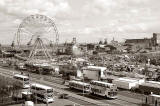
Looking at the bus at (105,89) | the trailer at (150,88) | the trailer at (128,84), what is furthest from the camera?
the trailer at (128,84)

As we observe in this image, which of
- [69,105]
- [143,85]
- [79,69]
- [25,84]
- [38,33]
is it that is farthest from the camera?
[38,33]

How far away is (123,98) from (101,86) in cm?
391

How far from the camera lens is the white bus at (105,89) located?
36.2 metres

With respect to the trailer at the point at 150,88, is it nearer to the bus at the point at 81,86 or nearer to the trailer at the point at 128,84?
the trailer at the point at 128,84

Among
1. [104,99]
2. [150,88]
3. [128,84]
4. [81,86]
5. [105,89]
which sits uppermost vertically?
[128,84]

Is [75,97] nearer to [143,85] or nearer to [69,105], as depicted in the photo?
[69,105]

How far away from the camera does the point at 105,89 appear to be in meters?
36.8

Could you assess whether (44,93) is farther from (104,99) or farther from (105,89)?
(105,89)

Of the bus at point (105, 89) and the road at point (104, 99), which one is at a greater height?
the bus at point (105, 89)

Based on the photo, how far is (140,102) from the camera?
34.7 m

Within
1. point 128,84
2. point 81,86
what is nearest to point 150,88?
point 128,84

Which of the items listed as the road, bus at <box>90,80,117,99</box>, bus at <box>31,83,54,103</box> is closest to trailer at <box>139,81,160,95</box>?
the road

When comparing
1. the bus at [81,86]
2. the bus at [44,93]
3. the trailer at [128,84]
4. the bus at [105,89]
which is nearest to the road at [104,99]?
the bus at [105,89]

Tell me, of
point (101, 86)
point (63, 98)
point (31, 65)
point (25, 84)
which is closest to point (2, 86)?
point (25, 84)
